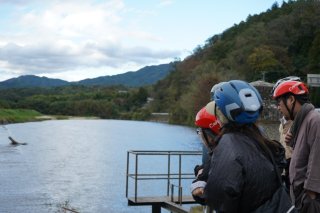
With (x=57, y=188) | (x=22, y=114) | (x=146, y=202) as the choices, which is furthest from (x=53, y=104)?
(x=146, y=202)

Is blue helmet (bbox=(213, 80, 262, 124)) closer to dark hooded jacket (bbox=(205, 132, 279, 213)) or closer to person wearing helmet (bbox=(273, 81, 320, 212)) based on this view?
dark hooded jacket (bbox=(205, 132, 279, 213))

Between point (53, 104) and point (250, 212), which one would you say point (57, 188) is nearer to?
point (250, 212)

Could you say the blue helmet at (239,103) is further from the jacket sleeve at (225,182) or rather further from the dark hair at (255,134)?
the jacket sleeve at (225,182)

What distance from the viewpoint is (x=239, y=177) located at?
101 inches

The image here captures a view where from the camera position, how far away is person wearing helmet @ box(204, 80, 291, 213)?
101 inches

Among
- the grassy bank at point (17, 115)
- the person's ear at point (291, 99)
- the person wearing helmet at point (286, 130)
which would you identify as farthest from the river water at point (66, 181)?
the grassy bank at point (17, 115)

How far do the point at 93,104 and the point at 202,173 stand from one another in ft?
578

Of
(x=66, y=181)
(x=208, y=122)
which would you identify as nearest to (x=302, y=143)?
(x=208, y=122)

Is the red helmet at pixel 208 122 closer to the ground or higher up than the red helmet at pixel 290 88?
closer to the ground

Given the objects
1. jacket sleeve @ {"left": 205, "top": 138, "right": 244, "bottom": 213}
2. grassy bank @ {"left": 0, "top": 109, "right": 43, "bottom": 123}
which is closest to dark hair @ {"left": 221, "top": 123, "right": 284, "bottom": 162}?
jacket sleeve @ {"left": 205, "top": 138, "right": 244, "bottom": 213}

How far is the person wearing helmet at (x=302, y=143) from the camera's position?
155 inches

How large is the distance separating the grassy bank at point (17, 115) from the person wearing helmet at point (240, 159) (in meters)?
132

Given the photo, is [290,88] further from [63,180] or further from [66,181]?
[63,180]

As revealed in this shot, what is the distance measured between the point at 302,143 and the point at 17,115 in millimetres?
143325
